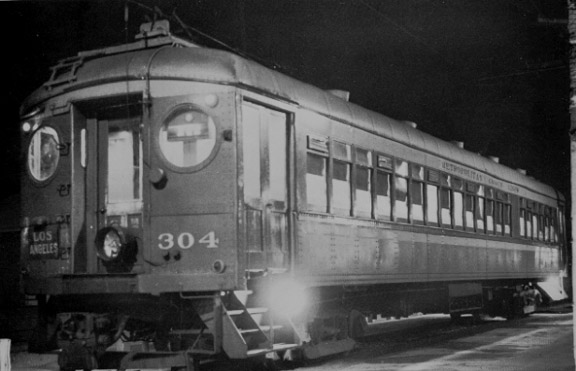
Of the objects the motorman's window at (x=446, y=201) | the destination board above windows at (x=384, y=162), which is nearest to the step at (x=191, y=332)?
the destination board above windows at (x=384, y=162)

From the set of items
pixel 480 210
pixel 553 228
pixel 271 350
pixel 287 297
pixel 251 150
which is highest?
pixel 251 150

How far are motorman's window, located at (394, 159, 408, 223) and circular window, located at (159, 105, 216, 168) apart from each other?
15.6 ft

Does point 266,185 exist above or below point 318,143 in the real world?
below

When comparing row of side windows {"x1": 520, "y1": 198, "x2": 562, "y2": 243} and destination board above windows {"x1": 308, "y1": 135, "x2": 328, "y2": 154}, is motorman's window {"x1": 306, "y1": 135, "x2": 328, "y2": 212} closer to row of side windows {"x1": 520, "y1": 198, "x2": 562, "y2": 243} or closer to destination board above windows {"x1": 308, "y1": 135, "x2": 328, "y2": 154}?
destination board above windows {"x1": 308, "y1": 135, "x2": 328, "y2": 154}

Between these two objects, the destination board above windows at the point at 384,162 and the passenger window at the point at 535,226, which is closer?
A: the destination board above windows at the point at 384,162

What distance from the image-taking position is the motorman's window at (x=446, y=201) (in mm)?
14727

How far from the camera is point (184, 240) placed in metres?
8.57

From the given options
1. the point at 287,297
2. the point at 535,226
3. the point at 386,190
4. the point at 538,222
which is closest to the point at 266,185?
the point at 287,297

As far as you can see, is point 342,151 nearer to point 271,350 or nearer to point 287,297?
point 287,297

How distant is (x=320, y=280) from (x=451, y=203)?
5654 mm

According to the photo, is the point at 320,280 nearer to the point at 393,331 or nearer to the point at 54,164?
the point at 54,164

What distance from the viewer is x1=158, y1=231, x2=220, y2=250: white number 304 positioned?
27.9 feet

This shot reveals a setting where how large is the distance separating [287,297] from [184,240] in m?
1.64

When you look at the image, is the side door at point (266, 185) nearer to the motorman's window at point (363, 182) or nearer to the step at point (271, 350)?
the step at point (271, 350)
